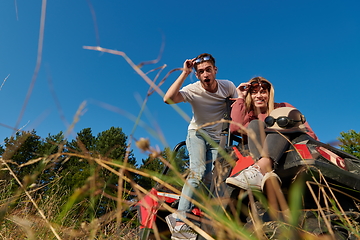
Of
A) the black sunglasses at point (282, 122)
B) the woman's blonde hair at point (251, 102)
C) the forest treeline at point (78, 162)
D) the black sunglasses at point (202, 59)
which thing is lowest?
the forest treeline at point (78, 162)

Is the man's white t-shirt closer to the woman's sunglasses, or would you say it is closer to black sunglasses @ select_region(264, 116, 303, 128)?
the woman's sunglasses

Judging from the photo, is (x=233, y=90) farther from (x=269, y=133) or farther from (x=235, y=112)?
(x=269, y=133)

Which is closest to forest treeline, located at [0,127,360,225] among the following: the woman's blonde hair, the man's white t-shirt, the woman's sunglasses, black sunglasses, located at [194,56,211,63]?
the woman's blonde hair

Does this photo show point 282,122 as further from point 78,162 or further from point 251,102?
point 78,162

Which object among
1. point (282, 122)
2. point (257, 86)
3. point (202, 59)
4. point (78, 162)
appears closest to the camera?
point (78, 162)

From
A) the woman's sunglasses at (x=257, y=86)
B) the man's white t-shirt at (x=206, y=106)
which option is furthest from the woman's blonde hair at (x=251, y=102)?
the man's white t-shirt at (x=206, y=106)

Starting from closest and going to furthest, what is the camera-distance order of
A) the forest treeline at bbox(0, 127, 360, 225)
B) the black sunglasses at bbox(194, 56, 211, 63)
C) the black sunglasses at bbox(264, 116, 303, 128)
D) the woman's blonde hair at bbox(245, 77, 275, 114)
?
1. the forest treeline at bbox(0, 127, 360, 225)
2. the black sunglasses at bbox(264, 116, 303, 128)
3. the woman's blonde hair at bbox(245, 77, 275, 114)
4. the black sunglasses at bbox(194, 56, 211, 63)

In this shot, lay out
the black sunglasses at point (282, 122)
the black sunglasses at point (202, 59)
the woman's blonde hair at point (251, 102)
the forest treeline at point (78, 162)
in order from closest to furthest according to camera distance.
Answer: the forest treeline at point (78, 162)
the black sunglasses at point (282, 122)
the woman's blonde hair at point (251, 102)
the black sunglasses at point (202, 59)

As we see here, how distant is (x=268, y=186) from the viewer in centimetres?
188

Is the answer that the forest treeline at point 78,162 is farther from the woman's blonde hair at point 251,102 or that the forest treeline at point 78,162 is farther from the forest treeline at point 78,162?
the woman's blonde hair at point 251,102

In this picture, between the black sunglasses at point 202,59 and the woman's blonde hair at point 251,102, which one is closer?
the woman's blonde hair at point 251,102

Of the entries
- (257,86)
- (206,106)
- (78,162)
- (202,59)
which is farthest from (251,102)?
(78,162)

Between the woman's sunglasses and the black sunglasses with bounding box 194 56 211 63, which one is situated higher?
the black sunglasses with bounding box 194 56 211 63

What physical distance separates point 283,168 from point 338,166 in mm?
430
